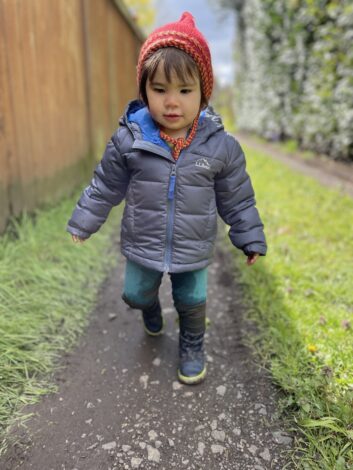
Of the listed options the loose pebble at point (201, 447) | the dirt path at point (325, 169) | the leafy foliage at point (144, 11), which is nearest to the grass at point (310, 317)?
the loose pebble at point (201, 447)

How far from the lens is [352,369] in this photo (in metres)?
1.84

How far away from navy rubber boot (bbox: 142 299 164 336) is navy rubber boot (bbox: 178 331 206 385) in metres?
0.25

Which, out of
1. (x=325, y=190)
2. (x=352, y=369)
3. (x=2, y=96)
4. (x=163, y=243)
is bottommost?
(x=325, y=190)

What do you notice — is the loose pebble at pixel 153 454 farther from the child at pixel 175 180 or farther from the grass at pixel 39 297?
the grass at pixel 39 297

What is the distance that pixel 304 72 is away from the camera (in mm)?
7371

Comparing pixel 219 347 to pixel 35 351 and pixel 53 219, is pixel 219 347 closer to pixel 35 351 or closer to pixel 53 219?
pixel 35 351

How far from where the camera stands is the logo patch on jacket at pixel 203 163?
5.89ft

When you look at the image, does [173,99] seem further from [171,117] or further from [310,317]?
[310,317]

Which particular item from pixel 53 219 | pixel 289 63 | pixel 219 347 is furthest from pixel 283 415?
pixel 289 63

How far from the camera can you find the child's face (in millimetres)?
1676

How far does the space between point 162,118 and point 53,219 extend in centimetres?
200

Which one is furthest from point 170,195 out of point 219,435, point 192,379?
point 219,435

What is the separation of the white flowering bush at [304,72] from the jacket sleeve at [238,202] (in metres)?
4.17

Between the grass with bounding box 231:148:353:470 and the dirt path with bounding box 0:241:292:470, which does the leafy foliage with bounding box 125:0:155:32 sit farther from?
the dirt path with bounding box 0:241:292:470
